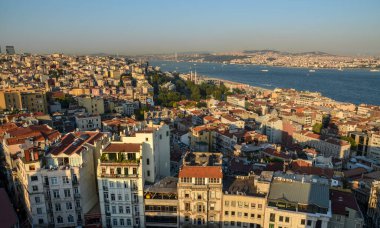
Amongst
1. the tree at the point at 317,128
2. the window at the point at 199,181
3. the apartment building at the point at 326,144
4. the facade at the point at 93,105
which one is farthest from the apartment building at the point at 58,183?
the tree at the point at 317,128

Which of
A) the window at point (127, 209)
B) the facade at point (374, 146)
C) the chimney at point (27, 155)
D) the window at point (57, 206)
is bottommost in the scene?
the facade at point (374, 146)

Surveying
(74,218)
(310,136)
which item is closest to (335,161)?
(310,136)

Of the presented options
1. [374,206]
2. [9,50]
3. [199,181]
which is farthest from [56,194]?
[9,50]

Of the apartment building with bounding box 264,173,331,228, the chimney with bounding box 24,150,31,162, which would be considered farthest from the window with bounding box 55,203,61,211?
the apartment building with bounding box 264,173,331,228

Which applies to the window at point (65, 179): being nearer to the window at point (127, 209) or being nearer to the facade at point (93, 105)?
the window at point (127, 209)

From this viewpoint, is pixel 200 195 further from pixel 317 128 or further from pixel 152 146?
pixel 317 128

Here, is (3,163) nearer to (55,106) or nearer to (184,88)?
(55,106)
